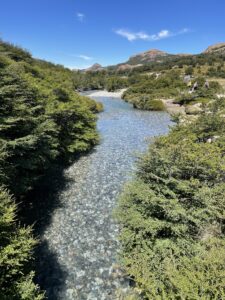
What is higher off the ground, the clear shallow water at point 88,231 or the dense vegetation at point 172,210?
the dense vegetation at point 172,210

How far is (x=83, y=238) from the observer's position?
8.46 m

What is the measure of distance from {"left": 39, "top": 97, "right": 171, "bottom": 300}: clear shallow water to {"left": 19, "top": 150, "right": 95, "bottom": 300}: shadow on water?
4 centimetres

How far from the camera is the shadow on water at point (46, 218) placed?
670 cm

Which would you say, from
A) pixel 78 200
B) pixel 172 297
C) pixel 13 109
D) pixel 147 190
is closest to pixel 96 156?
pixel 78 200

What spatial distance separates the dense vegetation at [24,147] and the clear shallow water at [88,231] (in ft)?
3.96

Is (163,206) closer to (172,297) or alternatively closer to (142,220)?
(142,220)

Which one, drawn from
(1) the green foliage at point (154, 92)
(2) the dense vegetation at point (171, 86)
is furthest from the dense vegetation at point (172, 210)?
(1) the green foliage at point (154, 92)

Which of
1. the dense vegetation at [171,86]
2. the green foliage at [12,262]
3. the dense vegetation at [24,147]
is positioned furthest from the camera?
the dense vegetation at [171,86]

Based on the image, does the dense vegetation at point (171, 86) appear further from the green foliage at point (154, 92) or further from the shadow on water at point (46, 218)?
the shadow on water at point (46, 218)

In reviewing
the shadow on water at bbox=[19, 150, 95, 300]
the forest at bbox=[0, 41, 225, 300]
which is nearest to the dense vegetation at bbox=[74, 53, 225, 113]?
the forest at bbox=[0, 41, 225, 300]

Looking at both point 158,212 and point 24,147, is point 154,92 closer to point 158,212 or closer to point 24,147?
point 24,147

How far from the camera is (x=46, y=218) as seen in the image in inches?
379

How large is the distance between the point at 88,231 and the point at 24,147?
14.7 ft

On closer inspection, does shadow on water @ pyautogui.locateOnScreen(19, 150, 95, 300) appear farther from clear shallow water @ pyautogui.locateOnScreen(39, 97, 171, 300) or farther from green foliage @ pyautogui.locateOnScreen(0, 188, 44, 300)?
green foliage @ pyautogui.locateOnScreen(0, 188, 44, 300)
